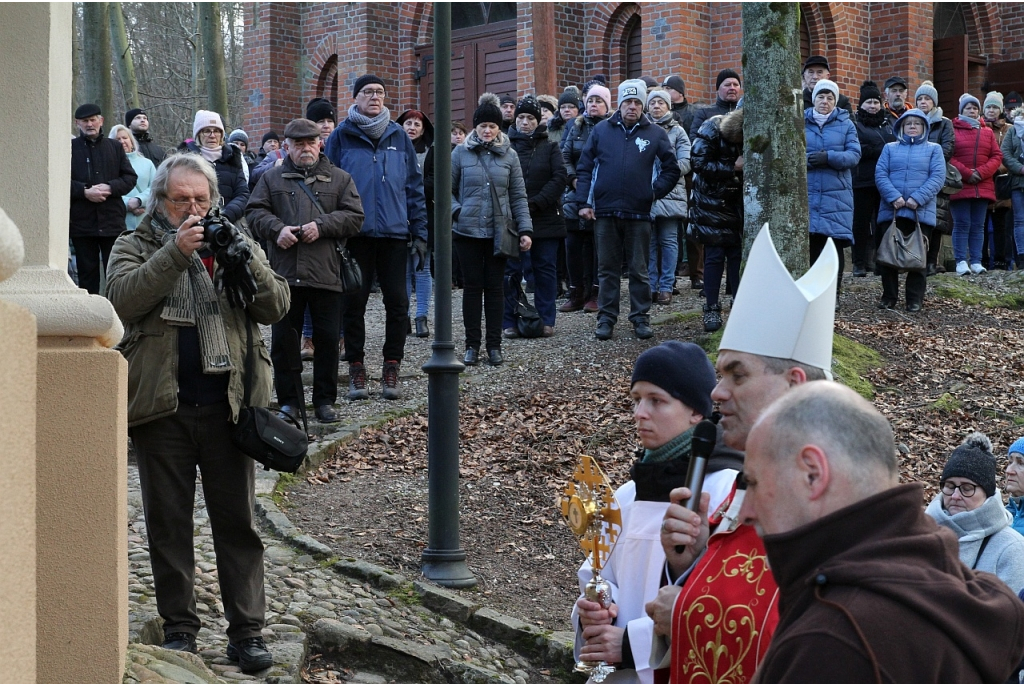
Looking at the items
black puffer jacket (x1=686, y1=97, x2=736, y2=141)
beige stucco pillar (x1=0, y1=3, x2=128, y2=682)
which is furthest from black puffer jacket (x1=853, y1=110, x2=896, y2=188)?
beige stucco pillar (x1=0, y1=3, x2=128, y2=682)

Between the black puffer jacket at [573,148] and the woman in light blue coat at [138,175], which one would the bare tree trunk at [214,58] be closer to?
the woman in light blue coat at [138,175]

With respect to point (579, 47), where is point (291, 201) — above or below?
below

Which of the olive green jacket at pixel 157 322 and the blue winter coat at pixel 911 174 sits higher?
the blue winter coat at pixel 911 174

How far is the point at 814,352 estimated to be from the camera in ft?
9.16

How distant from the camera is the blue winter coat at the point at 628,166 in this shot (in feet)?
35.5

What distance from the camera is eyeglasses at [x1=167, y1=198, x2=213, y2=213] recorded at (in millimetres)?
5129

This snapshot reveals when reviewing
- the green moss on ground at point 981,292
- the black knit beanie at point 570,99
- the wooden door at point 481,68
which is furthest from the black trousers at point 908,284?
the wooden door at point 481,68

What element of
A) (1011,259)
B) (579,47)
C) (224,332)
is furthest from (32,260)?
(579,47)

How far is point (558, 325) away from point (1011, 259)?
6.56m

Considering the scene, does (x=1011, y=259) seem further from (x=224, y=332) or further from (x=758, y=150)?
(x=224, y=332)

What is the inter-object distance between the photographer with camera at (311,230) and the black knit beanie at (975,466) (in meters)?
5.06

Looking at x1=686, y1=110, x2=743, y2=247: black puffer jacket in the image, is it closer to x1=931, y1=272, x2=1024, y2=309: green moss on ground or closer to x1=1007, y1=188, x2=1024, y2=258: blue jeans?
x1=931, y1=272, x2=1024, y2=309: green moss on ground

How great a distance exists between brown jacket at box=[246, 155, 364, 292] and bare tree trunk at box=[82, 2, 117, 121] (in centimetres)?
855

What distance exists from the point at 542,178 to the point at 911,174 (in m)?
3.78
